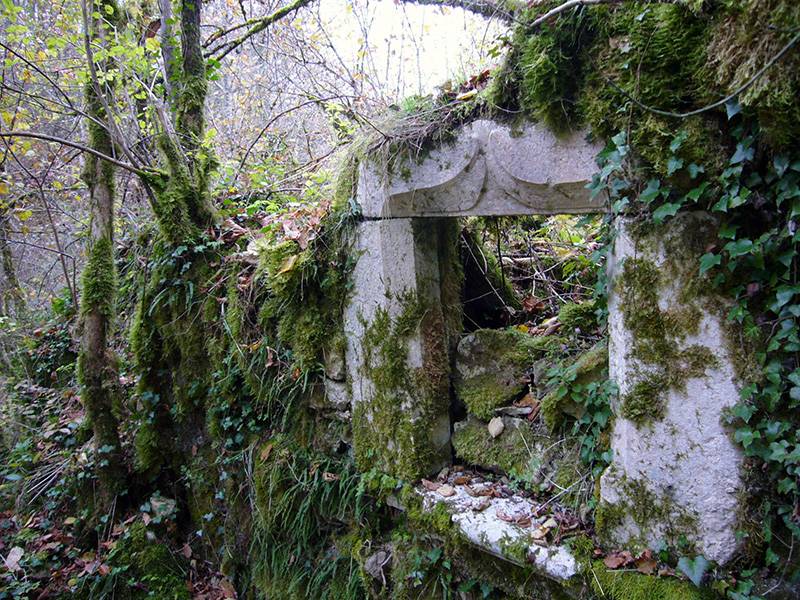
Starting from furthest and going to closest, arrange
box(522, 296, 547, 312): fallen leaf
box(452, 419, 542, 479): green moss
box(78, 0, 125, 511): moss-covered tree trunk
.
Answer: box(78, 0, 125, 511): moss-covered tree trunk < box(522, 296, 547, 312): fallen leaf < box(452, 419, 542, 479): green moss

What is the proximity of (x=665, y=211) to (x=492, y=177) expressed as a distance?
2.37 feet

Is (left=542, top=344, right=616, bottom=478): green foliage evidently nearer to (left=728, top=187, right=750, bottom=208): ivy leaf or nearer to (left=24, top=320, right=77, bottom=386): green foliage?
(left=728, top=187, right=750, bottom=208): ivy leaf

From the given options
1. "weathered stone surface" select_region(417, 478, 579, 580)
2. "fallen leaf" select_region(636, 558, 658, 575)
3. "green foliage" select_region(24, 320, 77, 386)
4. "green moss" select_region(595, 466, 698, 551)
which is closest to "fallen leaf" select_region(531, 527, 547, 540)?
"weathered stone surface" select_region(417, 478, 579, 580)

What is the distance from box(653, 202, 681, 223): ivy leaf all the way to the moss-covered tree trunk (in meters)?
3.92

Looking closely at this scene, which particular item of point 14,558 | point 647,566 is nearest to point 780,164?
point 647,566

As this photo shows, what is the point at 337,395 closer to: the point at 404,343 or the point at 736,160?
the point at 404,343

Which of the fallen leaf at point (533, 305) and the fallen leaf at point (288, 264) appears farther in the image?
the fallen leaf at point (533, 305)

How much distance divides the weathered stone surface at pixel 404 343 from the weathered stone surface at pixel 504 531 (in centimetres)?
25

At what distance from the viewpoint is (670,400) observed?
168 cm

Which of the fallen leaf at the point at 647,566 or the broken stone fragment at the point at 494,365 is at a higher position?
the broken stone fragment at the point at 494,365

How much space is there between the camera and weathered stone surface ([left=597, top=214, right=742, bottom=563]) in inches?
62.8

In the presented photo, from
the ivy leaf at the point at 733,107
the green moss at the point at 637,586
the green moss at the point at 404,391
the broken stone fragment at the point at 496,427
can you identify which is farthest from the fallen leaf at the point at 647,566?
the ivy leaf at the point at 733,107

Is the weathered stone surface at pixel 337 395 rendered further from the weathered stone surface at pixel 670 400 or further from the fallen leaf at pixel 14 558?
the fallen leaf at pixel 14 558

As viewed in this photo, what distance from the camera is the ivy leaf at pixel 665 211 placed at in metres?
1.58
